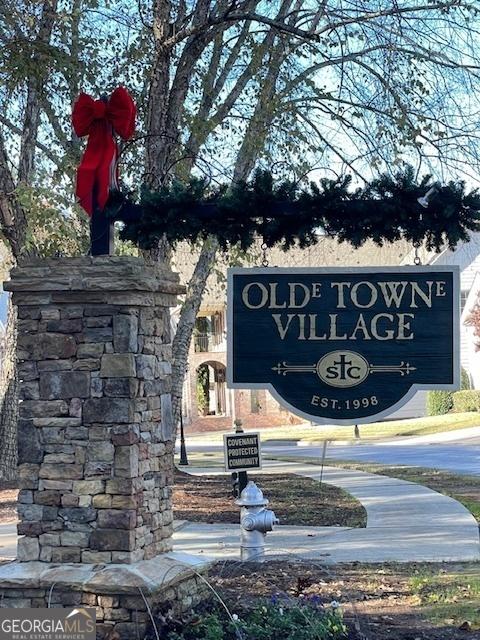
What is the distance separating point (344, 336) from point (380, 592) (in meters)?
2.93

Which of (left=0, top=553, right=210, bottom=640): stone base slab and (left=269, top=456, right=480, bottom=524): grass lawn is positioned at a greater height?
(left=0, top=553, right=210, bottom=640): stone base slab

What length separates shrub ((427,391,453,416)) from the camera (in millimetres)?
39312

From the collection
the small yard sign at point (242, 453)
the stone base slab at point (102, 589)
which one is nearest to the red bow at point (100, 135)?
the stone base slab at point (102, 589)

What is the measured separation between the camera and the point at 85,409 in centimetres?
595

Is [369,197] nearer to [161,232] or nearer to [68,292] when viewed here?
[161,232]

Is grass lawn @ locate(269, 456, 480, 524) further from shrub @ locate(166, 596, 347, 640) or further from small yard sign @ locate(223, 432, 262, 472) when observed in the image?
shrub @ locate(166, 596, 347, 640)

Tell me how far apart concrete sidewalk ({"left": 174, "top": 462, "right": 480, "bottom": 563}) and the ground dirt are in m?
0.33

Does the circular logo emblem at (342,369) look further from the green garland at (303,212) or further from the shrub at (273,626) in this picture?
the shrub at (273,626)

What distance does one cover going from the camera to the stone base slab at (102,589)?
5.72 m

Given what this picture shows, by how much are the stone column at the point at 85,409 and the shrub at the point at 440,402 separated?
34.2 metres

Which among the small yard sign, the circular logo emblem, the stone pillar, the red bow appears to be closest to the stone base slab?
the stone pillar

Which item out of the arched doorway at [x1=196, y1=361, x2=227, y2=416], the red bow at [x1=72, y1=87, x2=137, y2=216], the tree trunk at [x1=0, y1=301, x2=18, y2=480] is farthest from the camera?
the arched doorway at [x1=196, y1=361, x2=227, y2=416]

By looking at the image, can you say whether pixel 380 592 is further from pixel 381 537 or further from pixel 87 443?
pixel 87 443
